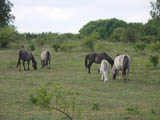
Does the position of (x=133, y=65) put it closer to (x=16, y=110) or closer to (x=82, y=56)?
(x=82, y=56)

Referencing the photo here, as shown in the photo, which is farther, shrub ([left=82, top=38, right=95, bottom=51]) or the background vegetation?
shrub ([left=82, top=38, right=95, bottom=51])

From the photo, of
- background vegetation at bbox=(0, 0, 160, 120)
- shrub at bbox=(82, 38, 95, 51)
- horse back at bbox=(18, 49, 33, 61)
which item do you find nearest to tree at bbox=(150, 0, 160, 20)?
background vegetation at bbox=(0, 0, 160, 120)

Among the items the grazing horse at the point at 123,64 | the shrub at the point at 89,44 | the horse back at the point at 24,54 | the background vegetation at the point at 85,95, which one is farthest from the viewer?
the shrub at the point at 89,44

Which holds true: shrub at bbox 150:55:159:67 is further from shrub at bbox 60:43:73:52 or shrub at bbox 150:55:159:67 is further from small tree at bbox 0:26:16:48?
small tree at bbox 0:26:16:48

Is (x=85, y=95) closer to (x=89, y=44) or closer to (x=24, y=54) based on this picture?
(x=24, y=54)

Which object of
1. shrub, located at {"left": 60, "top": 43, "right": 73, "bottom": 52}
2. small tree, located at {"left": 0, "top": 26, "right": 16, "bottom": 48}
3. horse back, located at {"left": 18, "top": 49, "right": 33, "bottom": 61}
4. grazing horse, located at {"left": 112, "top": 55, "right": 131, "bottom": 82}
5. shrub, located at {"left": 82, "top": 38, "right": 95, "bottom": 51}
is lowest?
grazing horse, located at {"left": 112, "top": 55, "right": 131, "bottom": 82}

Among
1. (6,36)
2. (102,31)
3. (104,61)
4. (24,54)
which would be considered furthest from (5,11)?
(102,31)

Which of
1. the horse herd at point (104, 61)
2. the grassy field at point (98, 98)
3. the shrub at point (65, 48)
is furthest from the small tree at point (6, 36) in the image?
the grassy field at point (98, 98)

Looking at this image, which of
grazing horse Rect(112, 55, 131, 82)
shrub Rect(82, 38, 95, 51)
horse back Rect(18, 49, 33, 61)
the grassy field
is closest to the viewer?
the grassy field

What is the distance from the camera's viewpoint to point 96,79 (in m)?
18.9

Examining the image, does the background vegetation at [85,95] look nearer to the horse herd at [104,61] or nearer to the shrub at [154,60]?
the shrub at [154,60]

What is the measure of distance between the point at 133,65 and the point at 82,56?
8.18 metres

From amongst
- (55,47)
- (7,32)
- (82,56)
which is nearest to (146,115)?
(82,56)

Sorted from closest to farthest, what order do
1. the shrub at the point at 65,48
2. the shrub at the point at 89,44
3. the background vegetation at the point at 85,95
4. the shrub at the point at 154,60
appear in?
the background vegetation at the point at 85,95 → the shrub at the point at 154,60 → the shrub at the point at 65,48 → the shrub at the point at 89,44
